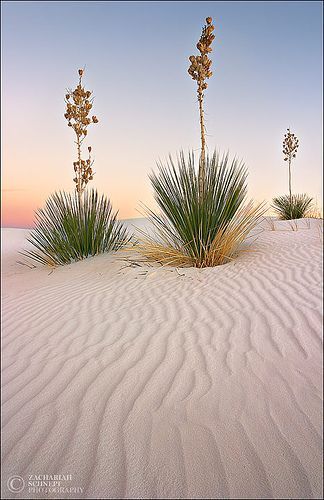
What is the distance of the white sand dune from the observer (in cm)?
187

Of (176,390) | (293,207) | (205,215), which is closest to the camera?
(176,390)

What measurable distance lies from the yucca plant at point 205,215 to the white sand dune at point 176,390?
34.8 inches

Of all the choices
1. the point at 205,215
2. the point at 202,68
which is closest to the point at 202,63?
the point at 202,68

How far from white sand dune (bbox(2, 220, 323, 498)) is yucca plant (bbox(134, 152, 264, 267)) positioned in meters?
0.88

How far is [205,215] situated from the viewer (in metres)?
5.56

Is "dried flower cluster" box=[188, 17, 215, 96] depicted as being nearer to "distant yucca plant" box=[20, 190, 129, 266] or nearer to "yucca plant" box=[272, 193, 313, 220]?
"distant yucca plant" box=[20, 190, 129, 266]

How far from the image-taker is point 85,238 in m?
7.92

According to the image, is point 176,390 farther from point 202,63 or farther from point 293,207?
point 293,207

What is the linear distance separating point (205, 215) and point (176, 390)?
3.43 m

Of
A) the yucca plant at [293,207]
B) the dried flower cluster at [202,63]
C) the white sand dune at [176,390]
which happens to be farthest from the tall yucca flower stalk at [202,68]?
the yucca plant at [293,207]

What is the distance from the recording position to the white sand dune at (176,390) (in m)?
1.87

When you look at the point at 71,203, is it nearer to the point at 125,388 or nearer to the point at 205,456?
the point at 125,388

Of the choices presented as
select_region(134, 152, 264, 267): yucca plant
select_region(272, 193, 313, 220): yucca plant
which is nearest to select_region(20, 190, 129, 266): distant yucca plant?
select_region(134, 152, 264, 267): yucca plant

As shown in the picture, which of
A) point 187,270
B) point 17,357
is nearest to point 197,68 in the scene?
point 187,270
